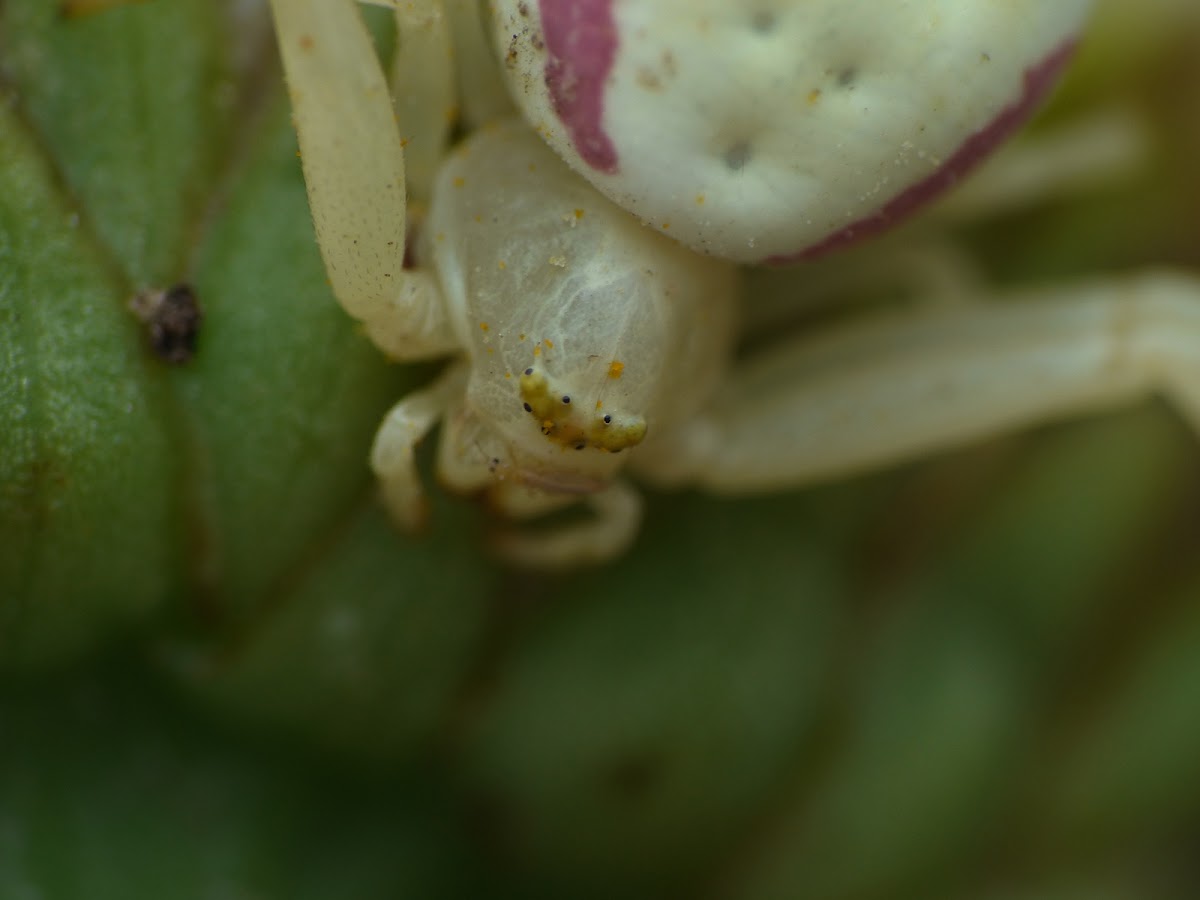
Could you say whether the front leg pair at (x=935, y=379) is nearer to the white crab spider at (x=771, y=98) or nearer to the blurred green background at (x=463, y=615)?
the blurred green background at (x=463, y=615)

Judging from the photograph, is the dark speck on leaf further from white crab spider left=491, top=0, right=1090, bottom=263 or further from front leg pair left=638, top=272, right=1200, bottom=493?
front leg pair left=638, top=272, right=1200, bottom=493

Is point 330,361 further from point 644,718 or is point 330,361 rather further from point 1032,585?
point 1032,585

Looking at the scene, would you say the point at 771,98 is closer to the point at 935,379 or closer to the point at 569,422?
the point at 569,422

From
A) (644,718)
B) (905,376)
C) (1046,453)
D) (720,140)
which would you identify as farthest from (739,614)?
(720,140)

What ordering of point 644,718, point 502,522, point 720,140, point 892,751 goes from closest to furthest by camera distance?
point 720,140 → point 502,522 → point 644,718 → point 892,751

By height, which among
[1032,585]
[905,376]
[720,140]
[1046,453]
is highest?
[720,140]

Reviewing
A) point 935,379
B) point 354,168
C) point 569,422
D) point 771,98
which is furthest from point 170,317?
point 935,379

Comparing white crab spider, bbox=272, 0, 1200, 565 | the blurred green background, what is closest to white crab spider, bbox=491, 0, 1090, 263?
white crab spider, bbox=272, 0, 1200, 565
